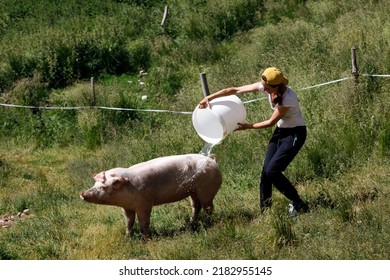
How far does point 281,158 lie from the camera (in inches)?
299

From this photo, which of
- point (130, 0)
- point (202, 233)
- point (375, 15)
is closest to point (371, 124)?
point (202, 233)

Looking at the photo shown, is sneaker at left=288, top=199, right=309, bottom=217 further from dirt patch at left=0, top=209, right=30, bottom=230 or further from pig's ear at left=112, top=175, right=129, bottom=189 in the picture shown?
dirt patch at left=0, top=209, right=30, bottom=230

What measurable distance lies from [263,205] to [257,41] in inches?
368

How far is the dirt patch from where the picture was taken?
9673 mm

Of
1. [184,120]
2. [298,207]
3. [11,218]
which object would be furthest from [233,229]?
[184,120]

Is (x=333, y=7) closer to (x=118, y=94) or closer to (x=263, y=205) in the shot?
(x=118, y=94)

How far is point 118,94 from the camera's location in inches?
615

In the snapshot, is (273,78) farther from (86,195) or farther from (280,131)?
(86,195)

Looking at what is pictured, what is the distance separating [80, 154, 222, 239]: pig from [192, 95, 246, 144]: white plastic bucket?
0.37 m

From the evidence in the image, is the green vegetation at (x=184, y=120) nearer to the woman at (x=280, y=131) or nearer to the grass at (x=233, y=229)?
the grass at (x=233, y=229)

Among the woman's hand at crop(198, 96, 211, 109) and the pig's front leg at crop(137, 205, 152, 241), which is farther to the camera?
the woman's hand at crop(198, 96, 211, 109)

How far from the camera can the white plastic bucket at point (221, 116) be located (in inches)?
310

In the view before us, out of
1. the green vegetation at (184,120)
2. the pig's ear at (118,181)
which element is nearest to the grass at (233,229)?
the green vegetation at (184,120)

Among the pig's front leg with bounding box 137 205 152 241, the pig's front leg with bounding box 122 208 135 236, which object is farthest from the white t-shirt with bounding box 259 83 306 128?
the pig's front leg with bounding box 122 208 135 236
